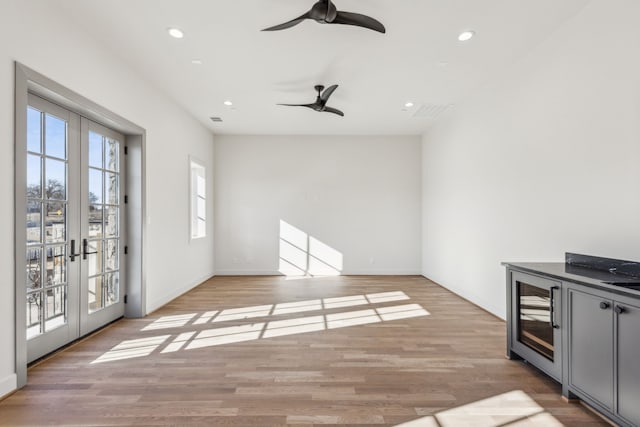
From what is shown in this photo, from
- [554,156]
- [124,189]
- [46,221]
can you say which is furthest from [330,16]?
[124,189]

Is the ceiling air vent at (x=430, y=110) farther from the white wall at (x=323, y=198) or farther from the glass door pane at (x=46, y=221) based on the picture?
the glass door pane at (x=46, y=221)

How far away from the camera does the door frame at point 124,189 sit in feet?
7.79

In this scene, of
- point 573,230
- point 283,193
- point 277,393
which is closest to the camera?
point 277,393

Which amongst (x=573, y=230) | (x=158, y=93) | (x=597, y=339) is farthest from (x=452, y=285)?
(x=158, y=93)

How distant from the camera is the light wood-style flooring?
2.09 metres

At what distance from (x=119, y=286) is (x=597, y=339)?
4.84 meters

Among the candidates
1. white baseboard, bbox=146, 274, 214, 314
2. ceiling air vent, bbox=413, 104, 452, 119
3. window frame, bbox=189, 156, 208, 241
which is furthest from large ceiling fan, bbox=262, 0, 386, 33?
window frame, bbox=189, 156, 208, 241

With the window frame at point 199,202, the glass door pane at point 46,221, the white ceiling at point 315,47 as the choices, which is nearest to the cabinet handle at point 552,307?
the white ceiling at point 315,47

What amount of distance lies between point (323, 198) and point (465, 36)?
14.7 ft

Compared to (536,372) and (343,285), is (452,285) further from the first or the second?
(536,372)

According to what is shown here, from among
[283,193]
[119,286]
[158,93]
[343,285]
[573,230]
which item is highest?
[158,93]

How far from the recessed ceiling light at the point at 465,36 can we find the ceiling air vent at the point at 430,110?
1986 millimetres

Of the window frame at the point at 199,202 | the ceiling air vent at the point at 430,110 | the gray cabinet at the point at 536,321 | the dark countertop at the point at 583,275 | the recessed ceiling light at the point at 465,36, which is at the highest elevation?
the recessed ceiling light at the point at 465,36

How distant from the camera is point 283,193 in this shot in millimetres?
7164
